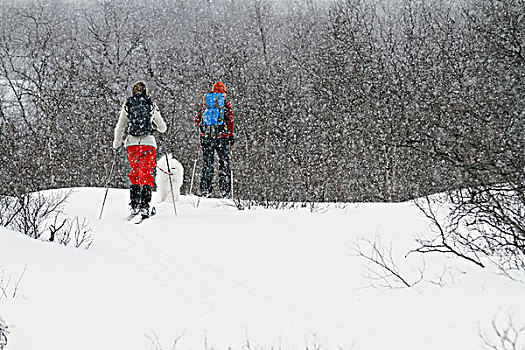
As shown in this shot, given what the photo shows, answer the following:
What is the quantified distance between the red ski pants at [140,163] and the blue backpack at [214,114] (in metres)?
2.36

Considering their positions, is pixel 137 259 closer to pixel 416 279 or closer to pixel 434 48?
pixel 416 279

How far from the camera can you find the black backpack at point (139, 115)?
274 inches

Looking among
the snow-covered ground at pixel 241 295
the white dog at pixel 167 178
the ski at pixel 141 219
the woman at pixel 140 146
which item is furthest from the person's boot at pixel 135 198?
the white dog at pixel 167 178

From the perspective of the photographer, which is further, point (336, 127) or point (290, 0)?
point (290, 0)

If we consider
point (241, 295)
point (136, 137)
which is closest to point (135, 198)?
point (136, 137)

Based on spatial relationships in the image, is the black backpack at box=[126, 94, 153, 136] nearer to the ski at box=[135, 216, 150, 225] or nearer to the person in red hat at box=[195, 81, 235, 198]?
the ski at box=[135, 216, 150, 225]

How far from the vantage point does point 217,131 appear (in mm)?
9305

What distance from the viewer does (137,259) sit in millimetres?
4883

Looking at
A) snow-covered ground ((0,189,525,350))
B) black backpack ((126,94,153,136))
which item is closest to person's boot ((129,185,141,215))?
black backpack ((126,94,153,136))

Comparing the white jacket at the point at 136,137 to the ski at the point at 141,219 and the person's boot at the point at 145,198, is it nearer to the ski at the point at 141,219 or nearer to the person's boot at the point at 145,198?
the person's boot at the point at 145,198

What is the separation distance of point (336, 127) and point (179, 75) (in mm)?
10186

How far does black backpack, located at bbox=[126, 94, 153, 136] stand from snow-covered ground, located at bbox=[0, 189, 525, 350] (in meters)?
1.78

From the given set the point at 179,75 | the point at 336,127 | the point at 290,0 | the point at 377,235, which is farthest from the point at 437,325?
the point at 290,0

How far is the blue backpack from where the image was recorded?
362 inches
